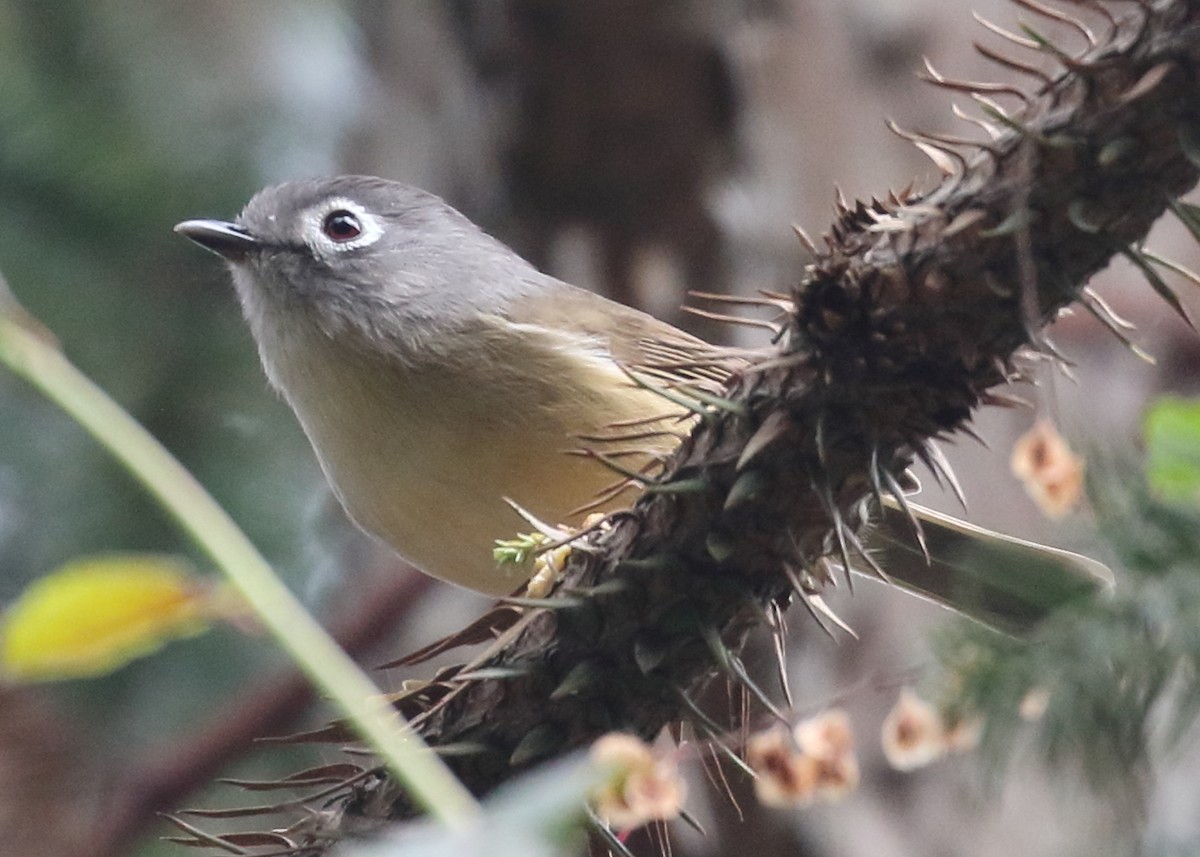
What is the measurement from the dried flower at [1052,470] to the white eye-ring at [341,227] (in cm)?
196

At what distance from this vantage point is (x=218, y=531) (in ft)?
2.53

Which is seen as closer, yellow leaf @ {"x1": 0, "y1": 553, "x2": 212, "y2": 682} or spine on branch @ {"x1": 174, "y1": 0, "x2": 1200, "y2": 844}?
yellow leaf @ {"x1": 0, "y1": 553, "x2": 212, "y2": 682}

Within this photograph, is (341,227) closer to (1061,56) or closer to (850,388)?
(850,388)

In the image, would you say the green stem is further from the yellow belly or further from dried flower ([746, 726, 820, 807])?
the yellow belly

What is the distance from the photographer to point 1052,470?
1655 millimetres

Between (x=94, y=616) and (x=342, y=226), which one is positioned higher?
(x=342, y=226)

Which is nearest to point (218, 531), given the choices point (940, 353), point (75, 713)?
point (940, 353)

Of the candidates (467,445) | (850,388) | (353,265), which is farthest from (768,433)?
(353,265)

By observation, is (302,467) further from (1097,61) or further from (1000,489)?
(1097,61)

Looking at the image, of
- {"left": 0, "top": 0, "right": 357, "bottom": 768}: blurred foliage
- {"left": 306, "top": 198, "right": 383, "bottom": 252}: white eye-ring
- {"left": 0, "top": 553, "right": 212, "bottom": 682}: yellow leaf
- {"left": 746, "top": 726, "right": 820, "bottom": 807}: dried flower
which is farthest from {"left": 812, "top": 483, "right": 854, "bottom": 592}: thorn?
{"left": 0, "top": 0, "right": 357, "bottom": 768}: blurred foliage

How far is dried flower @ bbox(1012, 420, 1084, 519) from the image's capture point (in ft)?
5.11

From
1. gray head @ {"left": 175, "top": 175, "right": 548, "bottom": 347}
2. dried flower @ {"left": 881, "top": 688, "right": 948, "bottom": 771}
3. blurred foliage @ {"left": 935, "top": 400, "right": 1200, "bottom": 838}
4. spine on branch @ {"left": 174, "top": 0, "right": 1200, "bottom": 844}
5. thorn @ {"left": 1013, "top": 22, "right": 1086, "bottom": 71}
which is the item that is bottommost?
blurred foliage @ {"left": 935, "top": 400, "right": 1200, "bottom": 838}

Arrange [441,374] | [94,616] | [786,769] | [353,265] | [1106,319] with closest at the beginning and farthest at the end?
[94,616] → [1106,319] → [786,769] → [441,374] → [353,265]

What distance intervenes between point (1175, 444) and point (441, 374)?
188 cm
